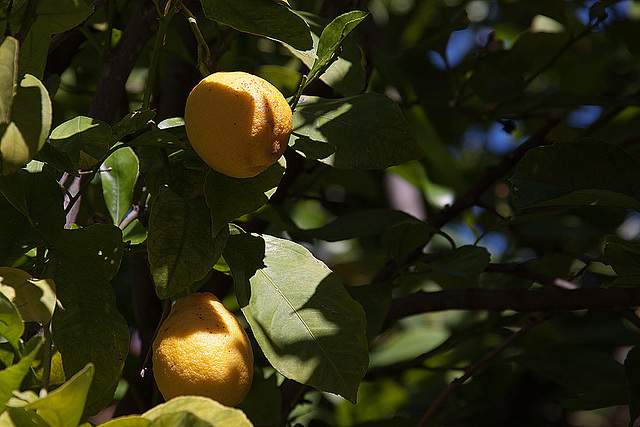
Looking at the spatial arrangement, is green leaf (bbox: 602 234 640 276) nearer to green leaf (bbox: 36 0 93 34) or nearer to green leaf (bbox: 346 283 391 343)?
green leaf (bbox: 346 283 391 343)

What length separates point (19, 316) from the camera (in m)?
0.43

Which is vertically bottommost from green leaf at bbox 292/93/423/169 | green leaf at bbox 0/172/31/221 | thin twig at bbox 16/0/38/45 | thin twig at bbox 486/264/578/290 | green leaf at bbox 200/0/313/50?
thin twig at bbox 486/264/578/290

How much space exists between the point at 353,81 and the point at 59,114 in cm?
62

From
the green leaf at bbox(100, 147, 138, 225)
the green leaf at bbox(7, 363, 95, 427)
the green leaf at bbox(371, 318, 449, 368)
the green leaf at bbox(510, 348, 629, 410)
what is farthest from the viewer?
the green leaf at bbox(371, 318, 449, 368)

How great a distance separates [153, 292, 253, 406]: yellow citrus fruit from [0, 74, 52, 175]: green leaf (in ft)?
0.65

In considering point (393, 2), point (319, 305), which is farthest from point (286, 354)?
point (393, 2)

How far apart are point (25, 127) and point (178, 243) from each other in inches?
6.5

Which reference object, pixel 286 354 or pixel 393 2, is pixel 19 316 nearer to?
pixel 286 354

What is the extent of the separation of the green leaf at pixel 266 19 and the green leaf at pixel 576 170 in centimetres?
26

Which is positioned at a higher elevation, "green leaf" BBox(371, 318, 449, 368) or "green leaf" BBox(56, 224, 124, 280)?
"green leaf" BBox(56, 224, 124, 280)

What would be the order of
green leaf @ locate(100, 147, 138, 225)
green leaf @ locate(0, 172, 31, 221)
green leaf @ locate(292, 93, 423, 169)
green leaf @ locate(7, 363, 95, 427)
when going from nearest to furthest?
green leaf @ locate(7, 363, 95, 427)
green leaf @ locate(0, 172, 31, 221)
green leaf @ locate(292, 93, 423, 169)
green leaf @ locate(100, 147, 138, 225)

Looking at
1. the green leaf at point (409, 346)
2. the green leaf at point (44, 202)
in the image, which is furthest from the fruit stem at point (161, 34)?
the green leaf at point (409, 346)

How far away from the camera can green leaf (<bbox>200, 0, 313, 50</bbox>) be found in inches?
21.6

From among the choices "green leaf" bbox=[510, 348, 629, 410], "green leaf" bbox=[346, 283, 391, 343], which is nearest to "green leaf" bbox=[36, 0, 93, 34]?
"green leaf" bbox=[346, 283, 391, 343]
